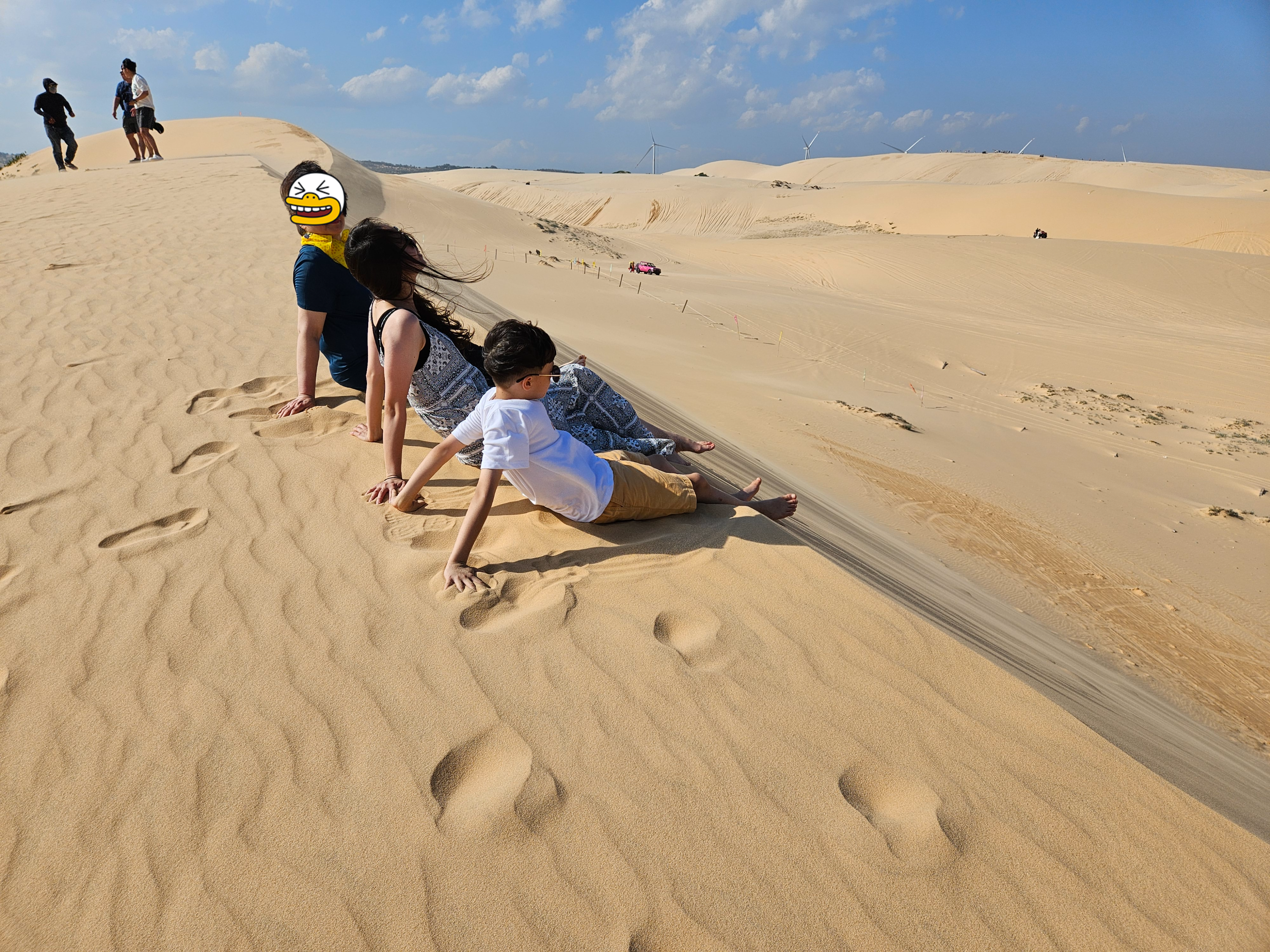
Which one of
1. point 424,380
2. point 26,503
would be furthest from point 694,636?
point 26,503

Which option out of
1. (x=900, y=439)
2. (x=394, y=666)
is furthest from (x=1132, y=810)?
(x=900, y=439)

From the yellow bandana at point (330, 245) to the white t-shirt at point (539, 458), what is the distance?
1.63 metres

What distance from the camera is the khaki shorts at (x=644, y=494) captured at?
107 inches

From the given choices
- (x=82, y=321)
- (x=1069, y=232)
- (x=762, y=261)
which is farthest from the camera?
(x=1069, y=232)

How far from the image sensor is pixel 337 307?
375cm

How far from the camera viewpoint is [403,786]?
1.73 metres

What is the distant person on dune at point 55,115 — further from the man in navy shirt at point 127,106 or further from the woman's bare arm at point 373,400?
the woman's bare arm at point 373,400

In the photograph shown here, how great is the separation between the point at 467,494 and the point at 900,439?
492 cm

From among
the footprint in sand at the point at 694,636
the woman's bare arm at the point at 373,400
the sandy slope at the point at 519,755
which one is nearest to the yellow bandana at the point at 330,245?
the woman's bare arm at the point at 373,400

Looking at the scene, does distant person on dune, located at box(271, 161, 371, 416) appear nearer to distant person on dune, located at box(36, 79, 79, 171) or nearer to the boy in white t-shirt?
the boy in white t-shirt

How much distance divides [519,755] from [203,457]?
250cm

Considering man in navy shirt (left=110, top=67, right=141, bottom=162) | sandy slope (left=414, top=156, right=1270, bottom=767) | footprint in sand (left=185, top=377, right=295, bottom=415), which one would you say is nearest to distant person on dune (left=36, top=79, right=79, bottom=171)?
man in navy shirt (left=110, top=67, right=141, bottom=162)

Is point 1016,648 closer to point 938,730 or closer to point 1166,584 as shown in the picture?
point 938,730

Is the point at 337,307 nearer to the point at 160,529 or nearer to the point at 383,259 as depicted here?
the point at 383,259
